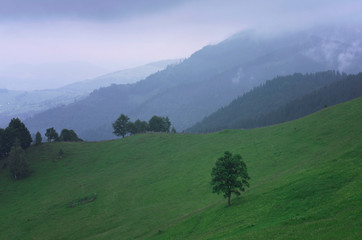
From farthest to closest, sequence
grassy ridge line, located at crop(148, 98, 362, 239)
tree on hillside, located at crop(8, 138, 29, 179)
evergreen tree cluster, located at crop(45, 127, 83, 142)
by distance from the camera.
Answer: evergreen tree cluster, located at crop(45, 127, 83, 142) < tree on hillside, located at crop(8, 138, 29, 179) < grassy ridge line, located at crop(148, 98, 362, 239)

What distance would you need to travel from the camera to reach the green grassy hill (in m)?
34.8

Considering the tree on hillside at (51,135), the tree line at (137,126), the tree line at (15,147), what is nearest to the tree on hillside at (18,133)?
the tree line at (15,147)

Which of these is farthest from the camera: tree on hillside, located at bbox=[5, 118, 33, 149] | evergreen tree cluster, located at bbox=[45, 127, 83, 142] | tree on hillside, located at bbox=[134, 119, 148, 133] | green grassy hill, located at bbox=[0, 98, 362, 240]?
tree on hillside, located at bbox=[134, 119, 148, 133]

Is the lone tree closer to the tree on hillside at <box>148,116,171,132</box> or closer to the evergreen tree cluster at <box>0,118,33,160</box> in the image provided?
the evergreen tree cluster at <box>0,118,33,160</box>

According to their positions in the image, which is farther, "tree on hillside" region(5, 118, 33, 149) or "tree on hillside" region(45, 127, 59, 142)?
"tree on hillside" region(45, 127, 59, 142)

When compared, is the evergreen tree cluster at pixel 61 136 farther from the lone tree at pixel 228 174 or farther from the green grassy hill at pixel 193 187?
the lone tree at pixel 228 174

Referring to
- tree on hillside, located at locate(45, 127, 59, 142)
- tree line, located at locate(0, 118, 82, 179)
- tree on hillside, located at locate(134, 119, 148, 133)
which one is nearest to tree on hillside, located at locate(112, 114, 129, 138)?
tree on hillside, located at locate(134, 119, 148, 133)

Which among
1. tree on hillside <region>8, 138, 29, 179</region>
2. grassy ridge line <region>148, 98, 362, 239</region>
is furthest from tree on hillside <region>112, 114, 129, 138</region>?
grassy ridge line <region>148, 98, 362, 239</region>

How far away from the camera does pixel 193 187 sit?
230 feet

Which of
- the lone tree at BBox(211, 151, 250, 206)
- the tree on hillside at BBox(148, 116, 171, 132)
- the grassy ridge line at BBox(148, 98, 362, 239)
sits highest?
the tree on hillside at BBox(148, 116, 171, 132)

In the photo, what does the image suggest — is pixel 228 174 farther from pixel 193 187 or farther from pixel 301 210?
pixel 193 187

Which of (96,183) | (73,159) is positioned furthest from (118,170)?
(73,159)

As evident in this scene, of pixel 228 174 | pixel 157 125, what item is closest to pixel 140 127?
pixel 157 125

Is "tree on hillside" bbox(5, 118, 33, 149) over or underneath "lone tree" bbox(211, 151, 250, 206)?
over
